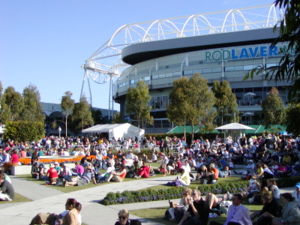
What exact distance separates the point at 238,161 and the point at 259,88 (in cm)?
4165

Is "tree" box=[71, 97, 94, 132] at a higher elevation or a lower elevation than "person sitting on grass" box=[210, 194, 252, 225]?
higher

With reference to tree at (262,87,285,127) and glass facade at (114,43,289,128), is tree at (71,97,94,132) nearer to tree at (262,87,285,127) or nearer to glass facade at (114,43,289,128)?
glass facade at (114,43,289,128)

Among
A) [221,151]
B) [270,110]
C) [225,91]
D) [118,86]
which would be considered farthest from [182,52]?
[221,151]

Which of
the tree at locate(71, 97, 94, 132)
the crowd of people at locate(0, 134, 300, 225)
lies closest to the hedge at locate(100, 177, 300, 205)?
the crowd of people at locate(0, 134, 300, 225)

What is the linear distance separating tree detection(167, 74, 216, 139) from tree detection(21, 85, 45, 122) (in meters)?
24.1

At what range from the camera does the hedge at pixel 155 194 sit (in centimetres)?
1364

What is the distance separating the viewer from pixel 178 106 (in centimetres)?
4597

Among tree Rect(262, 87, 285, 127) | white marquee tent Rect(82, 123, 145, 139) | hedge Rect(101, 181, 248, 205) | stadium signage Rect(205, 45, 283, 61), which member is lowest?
hedge Rect(101, 181, 248, 205)

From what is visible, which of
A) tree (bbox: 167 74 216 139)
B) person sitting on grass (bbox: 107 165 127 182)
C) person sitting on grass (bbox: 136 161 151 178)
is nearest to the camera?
person sitting on grass (bbox: 107 165 127 182)

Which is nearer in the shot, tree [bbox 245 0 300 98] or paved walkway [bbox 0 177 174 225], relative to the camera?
tree [bbox 245 0 300 98]

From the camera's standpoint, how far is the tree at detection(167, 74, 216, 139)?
45.6 metres

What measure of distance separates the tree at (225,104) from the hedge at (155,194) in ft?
125

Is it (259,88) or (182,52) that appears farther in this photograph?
(182,52)

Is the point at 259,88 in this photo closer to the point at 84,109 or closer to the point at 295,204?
the point at 84,109
